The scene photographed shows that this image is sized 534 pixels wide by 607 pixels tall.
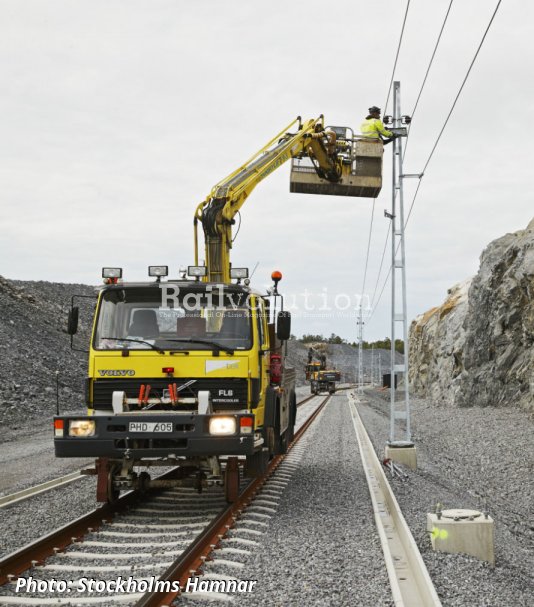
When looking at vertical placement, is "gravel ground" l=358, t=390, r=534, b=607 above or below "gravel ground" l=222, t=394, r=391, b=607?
below

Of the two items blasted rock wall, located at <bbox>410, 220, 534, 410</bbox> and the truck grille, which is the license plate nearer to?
the truck grille

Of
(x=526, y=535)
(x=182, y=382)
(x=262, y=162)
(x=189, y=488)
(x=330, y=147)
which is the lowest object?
(x=526, y=535)

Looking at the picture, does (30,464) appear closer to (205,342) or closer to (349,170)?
(205,342)

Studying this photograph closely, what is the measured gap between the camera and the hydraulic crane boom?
1119 centimetres

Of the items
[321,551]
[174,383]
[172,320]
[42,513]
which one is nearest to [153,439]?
[174,383]

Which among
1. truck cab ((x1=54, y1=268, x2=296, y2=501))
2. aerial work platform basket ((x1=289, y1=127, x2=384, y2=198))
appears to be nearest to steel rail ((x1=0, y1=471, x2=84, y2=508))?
truck cab ((x1=54, y1=268, x2=296, y2=501))

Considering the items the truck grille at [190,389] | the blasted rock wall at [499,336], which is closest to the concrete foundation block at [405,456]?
the truck grille at [190,389]

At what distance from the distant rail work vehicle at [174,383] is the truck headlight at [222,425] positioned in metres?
0.01

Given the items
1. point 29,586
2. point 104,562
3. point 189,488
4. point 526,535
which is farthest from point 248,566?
point 526,535

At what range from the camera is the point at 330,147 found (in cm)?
1557

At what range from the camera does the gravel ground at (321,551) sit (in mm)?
5504

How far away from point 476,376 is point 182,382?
25321 mm

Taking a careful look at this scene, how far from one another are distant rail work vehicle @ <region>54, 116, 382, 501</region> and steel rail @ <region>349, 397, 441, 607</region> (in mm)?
1753

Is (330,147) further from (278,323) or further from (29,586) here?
(29,586)
